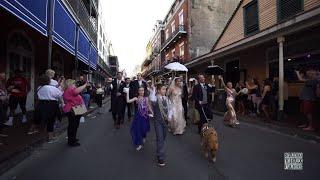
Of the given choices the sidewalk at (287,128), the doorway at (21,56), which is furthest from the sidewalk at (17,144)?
the sidewalk at (287,128)

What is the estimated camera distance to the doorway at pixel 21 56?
13648mm

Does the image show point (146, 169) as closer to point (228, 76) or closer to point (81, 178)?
point (81, 178)

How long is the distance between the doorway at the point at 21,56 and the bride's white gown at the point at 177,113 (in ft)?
22.2

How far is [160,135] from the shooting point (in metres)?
6.63

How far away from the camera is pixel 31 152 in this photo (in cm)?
750

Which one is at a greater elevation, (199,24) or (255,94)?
(199,24)

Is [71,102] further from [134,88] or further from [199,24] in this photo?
[199,24]

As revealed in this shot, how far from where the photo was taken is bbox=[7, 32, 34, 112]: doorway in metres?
13.6

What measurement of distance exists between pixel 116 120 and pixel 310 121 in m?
6.12

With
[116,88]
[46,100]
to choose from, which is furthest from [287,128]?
[46,100]

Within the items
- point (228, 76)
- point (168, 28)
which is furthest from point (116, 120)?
point (168, 28)

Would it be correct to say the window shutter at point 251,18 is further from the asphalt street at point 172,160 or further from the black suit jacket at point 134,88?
the asphalt street at point 172,160

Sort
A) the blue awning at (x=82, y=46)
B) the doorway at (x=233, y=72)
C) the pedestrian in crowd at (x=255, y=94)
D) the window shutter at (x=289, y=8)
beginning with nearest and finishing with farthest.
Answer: the pedestrian in crowd at (x=255, y=94)
the window shutter at (x=289, y=8)
the blue awning at (x=82, y=46)
the doorway at (x=233, y=72)

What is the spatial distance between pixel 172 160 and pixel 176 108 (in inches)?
149
